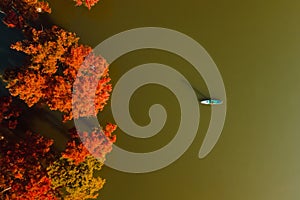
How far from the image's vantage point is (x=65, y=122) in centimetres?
791

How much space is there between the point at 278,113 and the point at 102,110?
3.97m

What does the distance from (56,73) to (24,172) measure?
1.92 meters

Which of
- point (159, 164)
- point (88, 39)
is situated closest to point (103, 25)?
point (88, 39)

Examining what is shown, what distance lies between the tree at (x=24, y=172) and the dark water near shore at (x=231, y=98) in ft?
4.86

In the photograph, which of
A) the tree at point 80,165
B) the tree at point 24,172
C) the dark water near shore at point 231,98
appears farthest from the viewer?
the dark water near shore at point 231,98

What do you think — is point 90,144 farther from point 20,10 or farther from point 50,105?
point 20,10

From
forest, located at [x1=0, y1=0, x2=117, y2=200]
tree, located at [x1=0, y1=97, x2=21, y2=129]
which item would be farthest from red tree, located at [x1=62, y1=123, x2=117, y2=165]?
tree, located at [x1=0, y1=97, x2=21, y2=129]

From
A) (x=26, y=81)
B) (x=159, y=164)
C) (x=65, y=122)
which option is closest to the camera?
(x=26, y=81)

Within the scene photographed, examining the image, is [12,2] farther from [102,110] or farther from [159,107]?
[159,107]

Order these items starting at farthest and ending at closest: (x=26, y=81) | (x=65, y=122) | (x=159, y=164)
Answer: (x=159, y=164) → (x=65, y=122) → (x=26, y=81)

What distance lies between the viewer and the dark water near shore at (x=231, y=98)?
8.27m

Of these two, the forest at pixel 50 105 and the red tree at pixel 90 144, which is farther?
the red tree at pixel 90 144

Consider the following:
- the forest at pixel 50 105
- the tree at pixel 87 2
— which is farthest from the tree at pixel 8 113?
the tree at pixel 87 2

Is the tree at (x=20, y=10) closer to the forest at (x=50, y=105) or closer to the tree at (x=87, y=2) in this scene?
the forest at (x=50, y=105)
